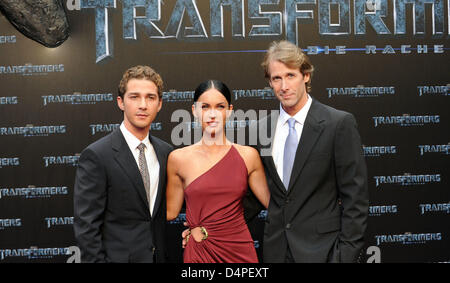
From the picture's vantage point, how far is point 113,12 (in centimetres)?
399

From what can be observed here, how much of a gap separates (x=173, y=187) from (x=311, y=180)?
0.91m

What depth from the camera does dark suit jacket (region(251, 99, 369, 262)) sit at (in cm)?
244

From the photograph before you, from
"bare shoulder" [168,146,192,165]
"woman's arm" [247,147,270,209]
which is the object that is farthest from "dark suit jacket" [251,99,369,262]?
"bare shoulder" [168,146,192,165]

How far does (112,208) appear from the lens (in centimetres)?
263

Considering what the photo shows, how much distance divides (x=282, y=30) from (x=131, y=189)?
222 centimetres

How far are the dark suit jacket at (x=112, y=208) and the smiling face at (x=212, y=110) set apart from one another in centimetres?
50

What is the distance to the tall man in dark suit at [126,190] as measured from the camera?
256 centimetres

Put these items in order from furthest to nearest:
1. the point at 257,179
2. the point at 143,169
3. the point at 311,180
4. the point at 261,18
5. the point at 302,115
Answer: the point at 261,18, the point at 257,179, the point at 143,169, the point at 302,115, the point at 311,180

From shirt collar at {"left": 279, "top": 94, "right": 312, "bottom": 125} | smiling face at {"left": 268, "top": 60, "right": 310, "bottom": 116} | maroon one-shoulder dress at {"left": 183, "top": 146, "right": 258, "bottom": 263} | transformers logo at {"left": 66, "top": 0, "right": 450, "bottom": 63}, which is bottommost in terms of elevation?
maroon one-shoulder dress at {"left": 183, "top": 146, "right": 258, "bottom": 263}

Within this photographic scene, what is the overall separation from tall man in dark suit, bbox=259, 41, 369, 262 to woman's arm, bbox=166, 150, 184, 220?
2.02 feet

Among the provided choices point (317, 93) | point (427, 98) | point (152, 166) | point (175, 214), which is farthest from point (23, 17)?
point (427, 98)

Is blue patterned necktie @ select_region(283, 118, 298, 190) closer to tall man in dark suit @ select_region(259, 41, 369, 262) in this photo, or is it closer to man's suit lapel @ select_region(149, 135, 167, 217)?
tall man in dark suit @ select_region(259, 41, 369, 262)

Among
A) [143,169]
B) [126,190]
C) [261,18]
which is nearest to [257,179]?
[143,169]

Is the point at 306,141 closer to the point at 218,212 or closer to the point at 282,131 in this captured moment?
the point at 282,131
